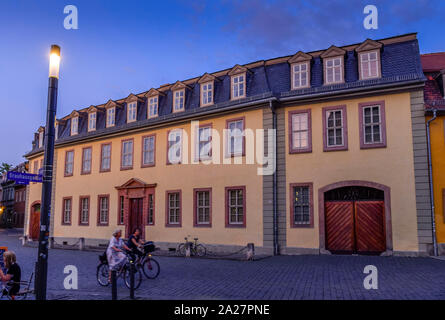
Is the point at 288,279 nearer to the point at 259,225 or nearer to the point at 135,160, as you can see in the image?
the point at 259,225

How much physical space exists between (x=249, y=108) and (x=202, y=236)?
693 centimetres

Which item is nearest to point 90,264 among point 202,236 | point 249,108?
point 202,236

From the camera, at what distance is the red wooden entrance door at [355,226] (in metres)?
16.8

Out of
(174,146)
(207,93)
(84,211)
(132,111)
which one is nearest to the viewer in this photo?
(207,93)

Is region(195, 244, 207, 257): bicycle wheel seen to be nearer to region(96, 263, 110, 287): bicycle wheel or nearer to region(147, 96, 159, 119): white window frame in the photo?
region(96, 263, 110, 287): bicycle wheel

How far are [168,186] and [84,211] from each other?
804 cm

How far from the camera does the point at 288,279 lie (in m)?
11.1

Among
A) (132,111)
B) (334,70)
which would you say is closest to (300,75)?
(334,70)

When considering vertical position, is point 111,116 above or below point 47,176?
above

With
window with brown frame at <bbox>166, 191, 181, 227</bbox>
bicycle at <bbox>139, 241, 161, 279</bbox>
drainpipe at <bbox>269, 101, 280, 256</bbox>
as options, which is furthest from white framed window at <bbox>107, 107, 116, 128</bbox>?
bicycle at <bbox>139, 241, 161, 279</bbox>

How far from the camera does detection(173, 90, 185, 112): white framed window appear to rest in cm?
2284

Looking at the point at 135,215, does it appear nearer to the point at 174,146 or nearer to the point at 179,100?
the point at 174,146

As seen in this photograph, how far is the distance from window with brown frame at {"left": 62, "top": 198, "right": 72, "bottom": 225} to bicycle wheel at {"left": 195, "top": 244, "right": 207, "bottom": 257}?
41.0ft

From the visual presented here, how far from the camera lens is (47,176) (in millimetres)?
8195
